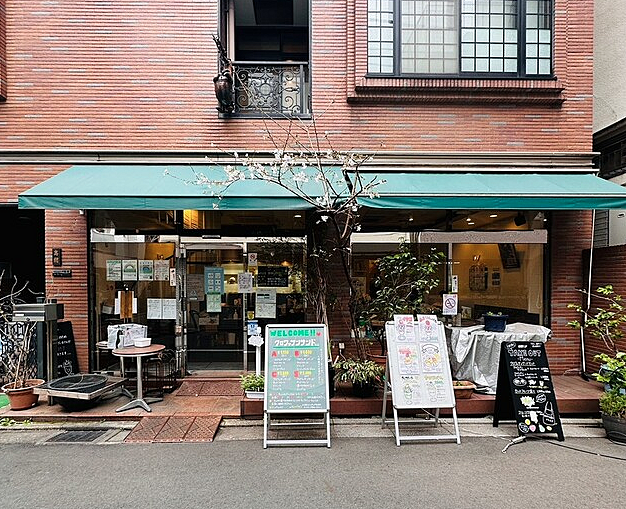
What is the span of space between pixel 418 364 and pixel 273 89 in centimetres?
587

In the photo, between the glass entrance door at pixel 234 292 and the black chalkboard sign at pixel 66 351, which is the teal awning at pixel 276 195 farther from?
the black chalkboard sign at pixel 66 351

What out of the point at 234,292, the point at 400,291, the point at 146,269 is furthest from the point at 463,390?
the point at 146,269

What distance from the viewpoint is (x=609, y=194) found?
6.75 meters

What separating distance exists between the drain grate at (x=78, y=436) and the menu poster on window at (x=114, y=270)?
10.7ft

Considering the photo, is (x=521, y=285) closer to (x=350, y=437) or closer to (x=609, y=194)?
(x=609, y=194)

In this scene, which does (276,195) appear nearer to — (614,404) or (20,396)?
(20,396)

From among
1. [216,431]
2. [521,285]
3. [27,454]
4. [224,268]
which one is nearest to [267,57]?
[224,268]

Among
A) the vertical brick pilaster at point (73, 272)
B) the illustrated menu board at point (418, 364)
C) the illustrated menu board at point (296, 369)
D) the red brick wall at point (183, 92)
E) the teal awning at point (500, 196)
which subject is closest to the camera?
the illustrated menu board at point (296, 369)

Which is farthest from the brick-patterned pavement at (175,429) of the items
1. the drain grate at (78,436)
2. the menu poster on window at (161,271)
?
the menu poster on window at (161,271)

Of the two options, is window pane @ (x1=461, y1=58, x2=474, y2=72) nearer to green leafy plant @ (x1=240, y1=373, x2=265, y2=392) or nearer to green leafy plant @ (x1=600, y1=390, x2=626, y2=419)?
green leafy plant @ (x1=600, y1=390, x2=626, y2=419)

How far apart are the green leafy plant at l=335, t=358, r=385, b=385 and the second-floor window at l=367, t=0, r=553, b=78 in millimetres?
5587

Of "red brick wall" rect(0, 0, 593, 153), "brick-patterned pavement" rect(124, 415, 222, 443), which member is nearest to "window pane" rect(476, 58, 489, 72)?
"red brick wall" rect(0, 0, 593, 153)

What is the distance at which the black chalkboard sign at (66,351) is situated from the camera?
25.2 feet

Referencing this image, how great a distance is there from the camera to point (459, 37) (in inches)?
332
